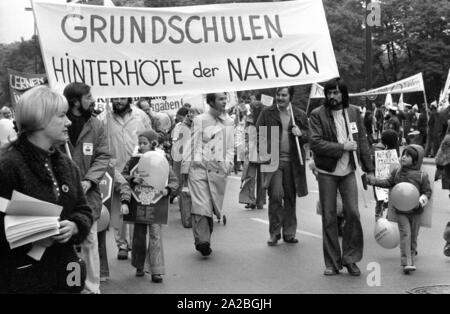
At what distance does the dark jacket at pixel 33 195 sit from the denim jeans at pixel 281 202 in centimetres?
572

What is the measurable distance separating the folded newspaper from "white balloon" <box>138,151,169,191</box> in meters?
4.06

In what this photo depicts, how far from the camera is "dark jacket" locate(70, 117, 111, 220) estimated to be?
605 centimetres

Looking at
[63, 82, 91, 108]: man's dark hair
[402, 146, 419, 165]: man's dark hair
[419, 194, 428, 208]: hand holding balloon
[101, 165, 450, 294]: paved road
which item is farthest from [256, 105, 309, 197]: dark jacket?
[63, 82, 91, 108]: man's dark hair

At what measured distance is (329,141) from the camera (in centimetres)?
758

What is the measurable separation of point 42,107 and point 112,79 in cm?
372

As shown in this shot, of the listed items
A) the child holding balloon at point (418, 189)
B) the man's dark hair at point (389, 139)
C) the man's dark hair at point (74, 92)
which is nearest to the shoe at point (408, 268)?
the child holding balloon at point (418, 189)

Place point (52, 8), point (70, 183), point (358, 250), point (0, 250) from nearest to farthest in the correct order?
point (0, 250), point (70, 183), point (52, 8), point (358, 250)

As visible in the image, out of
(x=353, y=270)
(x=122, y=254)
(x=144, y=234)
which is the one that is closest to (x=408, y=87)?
(x=122, y=254)

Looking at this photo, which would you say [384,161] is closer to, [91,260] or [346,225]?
[346,225]

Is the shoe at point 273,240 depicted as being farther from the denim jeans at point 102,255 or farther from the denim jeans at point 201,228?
the denim jeans at point 102,255

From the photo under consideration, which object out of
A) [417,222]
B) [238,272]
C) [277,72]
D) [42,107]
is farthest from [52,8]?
[417,222]

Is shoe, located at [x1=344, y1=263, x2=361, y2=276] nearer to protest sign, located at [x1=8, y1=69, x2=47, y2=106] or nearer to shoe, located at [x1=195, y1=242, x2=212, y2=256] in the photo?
shoe, located at [x1=195, y1=242, x2=212, y2=256]

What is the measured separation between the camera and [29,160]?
3.50 m
